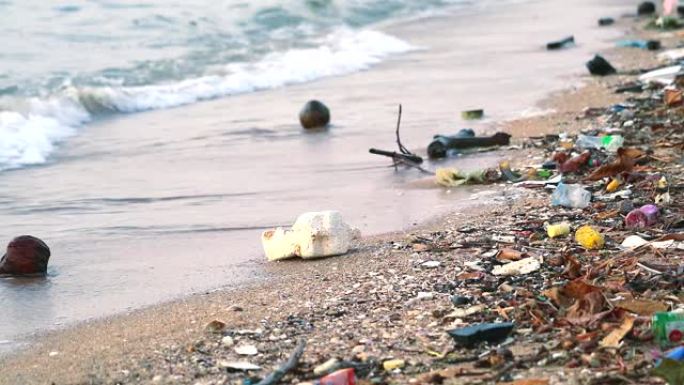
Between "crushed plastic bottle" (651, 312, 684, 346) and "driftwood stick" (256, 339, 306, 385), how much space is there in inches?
42.7

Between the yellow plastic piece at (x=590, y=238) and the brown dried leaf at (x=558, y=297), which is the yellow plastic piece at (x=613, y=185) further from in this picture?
the brown dried leaf at (x=558, y=297)

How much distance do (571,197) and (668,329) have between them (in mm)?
2275

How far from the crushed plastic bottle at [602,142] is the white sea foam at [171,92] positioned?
3.80 metres

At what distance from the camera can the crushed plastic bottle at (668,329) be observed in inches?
141

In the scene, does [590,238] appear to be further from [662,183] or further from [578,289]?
[662,183]

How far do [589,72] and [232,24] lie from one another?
6619 millimetres

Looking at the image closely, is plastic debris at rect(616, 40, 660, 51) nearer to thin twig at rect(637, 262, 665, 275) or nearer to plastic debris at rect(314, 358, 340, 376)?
thin twig at rect(637, 262, 665, 275)

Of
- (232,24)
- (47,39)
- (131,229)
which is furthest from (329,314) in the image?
(232,24)

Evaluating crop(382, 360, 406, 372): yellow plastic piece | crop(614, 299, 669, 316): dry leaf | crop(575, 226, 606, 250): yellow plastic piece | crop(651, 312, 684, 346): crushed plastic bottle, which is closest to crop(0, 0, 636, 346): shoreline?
crop(575, 226, 606, 250): yellow plastic piece

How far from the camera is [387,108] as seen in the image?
33.1 feet

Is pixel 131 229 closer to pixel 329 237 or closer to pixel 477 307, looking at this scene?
pixel 329 237

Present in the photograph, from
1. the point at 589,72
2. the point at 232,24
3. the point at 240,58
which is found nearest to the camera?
the point at 589,72

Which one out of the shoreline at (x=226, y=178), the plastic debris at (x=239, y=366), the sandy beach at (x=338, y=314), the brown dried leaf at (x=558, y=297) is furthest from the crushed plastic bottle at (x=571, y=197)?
the plastic debris at (x=239, y=366)

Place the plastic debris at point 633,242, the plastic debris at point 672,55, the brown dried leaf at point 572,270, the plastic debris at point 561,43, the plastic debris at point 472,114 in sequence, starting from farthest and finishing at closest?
the plastic debris at point 561,43 < the plastic debris at point 672,55 < the plastic debris at point 472,114 < the plastic debris at point 633,242 < the brown dried leaf at point 572,270
